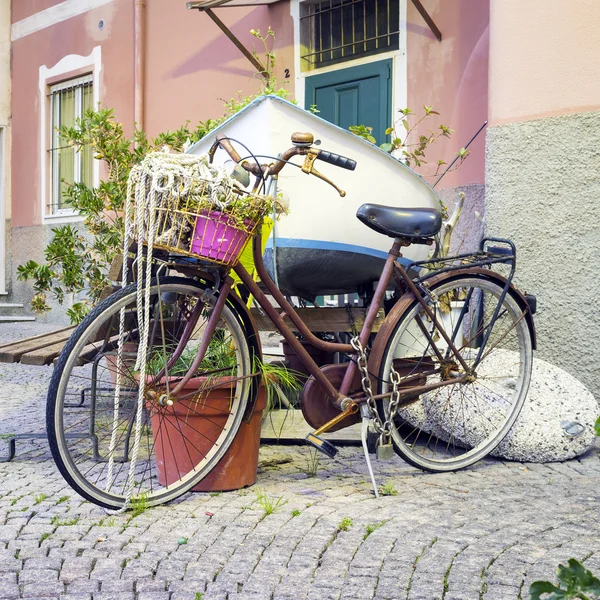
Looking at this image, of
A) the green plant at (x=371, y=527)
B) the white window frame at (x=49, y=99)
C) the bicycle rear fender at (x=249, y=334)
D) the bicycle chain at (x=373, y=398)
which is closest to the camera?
the green plant at (x=371, y=527)

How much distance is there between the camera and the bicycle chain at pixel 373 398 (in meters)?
3.39

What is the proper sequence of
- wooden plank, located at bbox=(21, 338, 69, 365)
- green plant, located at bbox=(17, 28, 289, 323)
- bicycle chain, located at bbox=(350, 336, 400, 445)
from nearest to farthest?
bicycle chain, located at bbox=(350, 336, 400, 445), wooden plank, located at bbox=(21, 338, 69, 365), green plant, located at bbox=(17, 28, 289, 323)

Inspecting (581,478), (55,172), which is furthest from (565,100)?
(55,172)

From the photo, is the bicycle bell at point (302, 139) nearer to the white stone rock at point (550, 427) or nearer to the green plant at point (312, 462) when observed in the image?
the green plant at point (312, 462)

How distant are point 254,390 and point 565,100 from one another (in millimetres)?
2648

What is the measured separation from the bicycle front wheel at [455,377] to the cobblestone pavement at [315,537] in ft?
0.60

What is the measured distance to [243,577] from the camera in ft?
7.80

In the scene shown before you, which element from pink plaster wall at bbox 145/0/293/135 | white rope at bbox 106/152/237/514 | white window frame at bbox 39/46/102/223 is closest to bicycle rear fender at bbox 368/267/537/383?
white rope at bbox 106/152/237/514

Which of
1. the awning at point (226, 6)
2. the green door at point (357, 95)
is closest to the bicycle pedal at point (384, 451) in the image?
the green door at point (357, 95)

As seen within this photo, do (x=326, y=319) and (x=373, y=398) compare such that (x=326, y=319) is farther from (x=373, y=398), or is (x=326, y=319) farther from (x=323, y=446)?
(x=323, y=446)

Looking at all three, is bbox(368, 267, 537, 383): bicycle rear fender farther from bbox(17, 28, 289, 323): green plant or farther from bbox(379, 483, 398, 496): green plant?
bbox(17, 28, 289, 323): green plant

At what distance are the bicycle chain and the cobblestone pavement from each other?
222 mm

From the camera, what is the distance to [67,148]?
1148 cm

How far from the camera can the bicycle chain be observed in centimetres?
339
